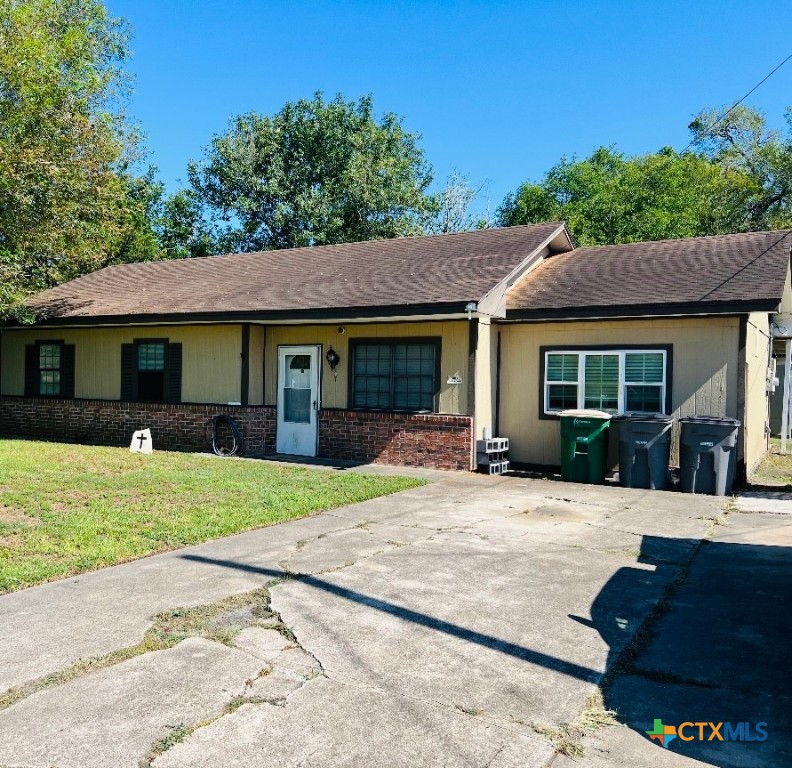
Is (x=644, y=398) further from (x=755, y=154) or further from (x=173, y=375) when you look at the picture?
(x=755, y=154)

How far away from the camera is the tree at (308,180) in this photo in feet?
99.9

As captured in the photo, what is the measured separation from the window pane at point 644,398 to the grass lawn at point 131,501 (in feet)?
12.5

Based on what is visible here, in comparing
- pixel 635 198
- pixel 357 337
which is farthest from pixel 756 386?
pixel 635 198

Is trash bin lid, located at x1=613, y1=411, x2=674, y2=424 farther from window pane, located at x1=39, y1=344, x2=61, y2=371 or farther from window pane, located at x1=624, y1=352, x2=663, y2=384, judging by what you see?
window pane, located at x1=39, y1=344, x2=61, y2=371

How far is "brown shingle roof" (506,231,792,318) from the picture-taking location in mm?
10719

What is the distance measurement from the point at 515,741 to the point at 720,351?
29.8 feet

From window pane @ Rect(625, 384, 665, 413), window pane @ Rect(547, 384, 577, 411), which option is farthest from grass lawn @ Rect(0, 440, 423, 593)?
window pane @ Rect(625, 384, 665, 413)

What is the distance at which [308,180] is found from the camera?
31.5 meters

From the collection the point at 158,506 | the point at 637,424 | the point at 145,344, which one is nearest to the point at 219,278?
the point at 145,344

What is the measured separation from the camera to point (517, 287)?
13.2m

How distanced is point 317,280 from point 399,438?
4.22 meters

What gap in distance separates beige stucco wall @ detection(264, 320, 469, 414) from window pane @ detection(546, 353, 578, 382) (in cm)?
155

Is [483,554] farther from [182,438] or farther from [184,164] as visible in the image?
[184,164]

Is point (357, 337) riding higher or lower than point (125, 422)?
higher
